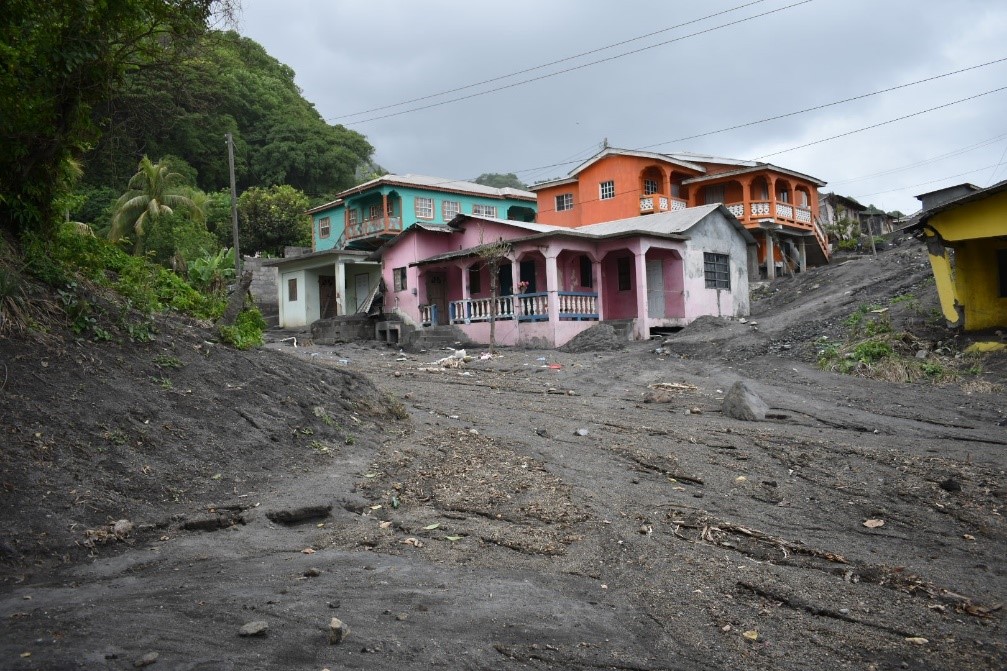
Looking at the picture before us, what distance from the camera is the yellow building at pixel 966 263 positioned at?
1622 centimetres

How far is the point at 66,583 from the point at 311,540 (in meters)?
1.72

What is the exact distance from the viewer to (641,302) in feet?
76.8

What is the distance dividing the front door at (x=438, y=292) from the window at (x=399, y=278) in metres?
0.96

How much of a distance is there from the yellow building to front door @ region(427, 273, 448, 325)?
655 inches

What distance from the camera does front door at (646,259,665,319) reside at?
82.5 ft

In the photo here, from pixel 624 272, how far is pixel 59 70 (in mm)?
20363

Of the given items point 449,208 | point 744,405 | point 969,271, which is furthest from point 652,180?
point 744,405

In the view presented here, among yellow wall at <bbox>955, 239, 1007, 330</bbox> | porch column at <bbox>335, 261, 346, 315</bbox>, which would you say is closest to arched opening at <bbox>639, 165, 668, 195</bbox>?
porch column at <bbox>335, 261, 346, 315</bbox>

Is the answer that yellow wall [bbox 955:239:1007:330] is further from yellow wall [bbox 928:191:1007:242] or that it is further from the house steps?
the house steps

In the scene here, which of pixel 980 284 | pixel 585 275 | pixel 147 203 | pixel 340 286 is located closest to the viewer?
pixel 980 284

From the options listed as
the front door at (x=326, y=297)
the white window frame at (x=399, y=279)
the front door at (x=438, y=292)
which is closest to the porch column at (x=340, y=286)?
the front door at (x=326, y=297)

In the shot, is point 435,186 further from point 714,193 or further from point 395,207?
point 714,193

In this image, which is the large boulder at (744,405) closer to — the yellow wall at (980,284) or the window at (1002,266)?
the yellow wall at (980,284)

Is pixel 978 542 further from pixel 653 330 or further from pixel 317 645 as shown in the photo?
pixel 653 330
